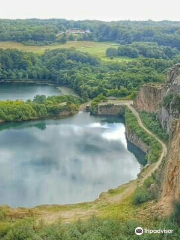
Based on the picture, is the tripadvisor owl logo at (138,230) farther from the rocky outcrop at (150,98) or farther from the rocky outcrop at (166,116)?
the rocky outcrop at (150,98)

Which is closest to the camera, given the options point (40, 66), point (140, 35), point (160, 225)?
point (160, 225)

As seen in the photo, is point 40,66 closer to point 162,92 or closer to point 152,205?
point 162,92

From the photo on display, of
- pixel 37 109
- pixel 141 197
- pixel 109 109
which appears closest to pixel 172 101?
pixel 141 197

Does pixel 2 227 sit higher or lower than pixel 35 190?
higher

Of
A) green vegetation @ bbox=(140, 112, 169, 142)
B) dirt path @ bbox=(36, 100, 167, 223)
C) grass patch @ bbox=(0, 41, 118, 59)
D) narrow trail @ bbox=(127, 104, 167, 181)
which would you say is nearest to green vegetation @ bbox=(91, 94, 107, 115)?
narrow trail @ bbox=(127, 104, 167, 181)

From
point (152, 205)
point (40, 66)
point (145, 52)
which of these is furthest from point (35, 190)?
point (145, 52)

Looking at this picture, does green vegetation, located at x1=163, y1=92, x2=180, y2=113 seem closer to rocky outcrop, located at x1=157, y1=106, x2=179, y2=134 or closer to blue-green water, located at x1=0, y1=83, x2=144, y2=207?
rocky outcrop, located at x1=157, y1=106, x2=179, y2=134
